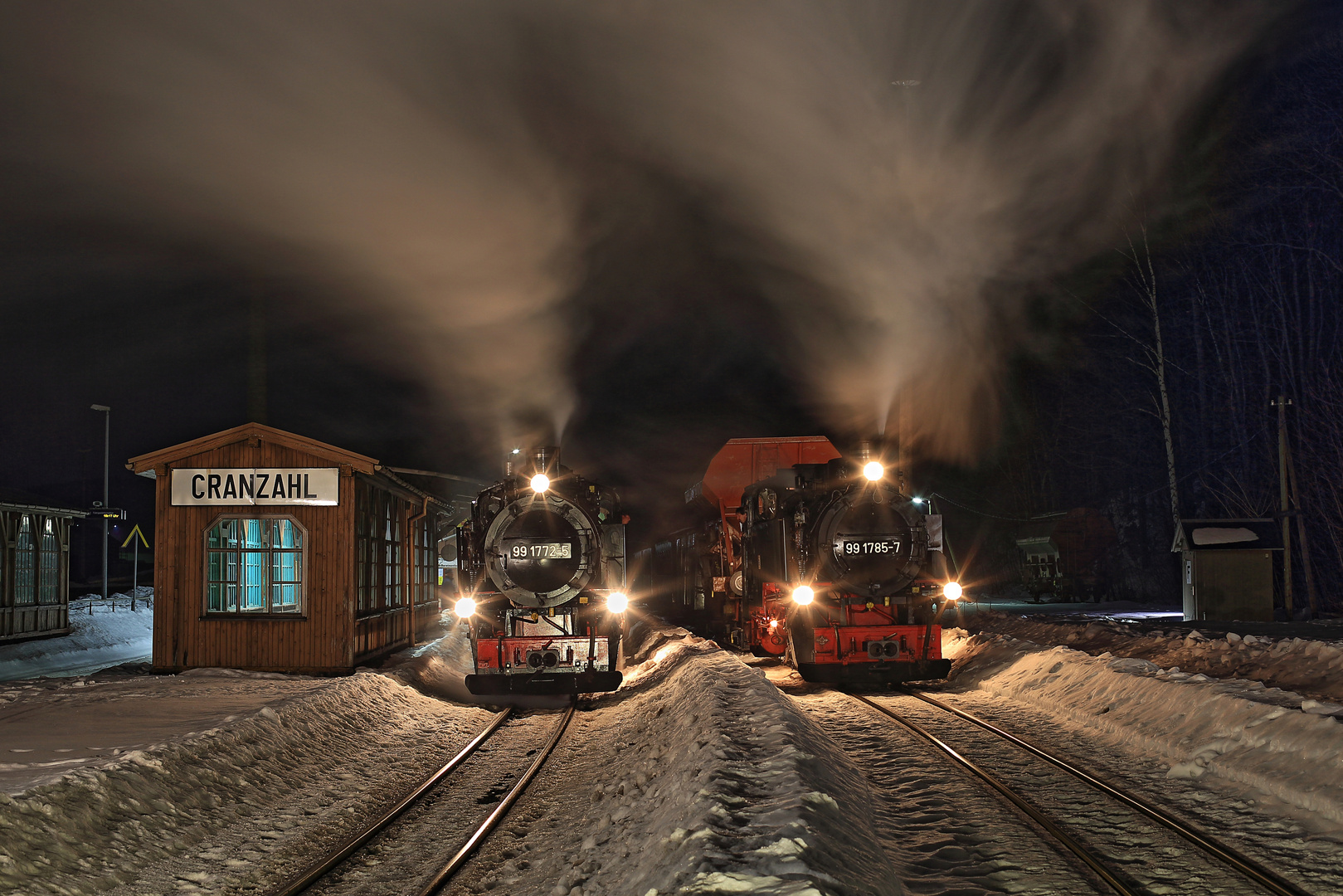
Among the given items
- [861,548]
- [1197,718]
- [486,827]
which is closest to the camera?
[486,827]

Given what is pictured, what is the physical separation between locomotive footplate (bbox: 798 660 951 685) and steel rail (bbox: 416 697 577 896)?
171 inches

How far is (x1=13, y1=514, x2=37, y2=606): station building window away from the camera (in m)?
19.0

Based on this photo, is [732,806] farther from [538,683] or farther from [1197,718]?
[538,683]

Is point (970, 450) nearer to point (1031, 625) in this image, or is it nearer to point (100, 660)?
point (1031, 625)

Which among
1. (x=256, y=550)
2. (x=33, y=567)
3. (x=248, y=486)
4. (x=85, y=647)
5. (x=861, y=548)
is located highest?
(x=248, y=486)

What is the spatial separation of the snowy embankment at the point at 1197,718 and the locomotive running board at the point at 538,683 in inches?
235

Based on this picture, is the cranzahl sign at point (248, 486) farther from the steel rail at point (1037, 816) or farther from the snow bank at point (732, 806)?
the steel rail at point (1037, 816)

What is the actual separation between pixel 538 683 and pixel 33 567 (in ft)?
47.3

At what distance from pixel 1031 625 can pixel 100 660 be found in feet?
68.4

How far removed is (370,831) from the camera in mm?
6648

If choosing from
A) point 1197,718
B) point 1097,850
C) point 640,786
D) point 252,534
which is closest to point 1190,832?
point 1097,850

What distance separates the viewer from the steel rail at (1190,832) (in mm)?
5250

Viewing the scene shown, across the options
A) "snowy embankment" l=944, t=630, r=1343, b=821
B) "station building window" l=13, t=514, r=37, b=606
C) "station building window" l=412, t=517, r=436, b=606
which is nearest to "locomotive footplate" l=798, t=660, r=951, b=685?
"snowy embankment" l=944, t=630, r=1343, b=821

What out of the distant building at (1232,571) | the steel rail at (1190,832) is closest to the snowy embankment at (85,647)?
the steel rail at (1190,832)
